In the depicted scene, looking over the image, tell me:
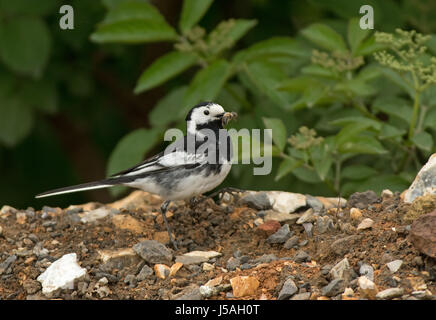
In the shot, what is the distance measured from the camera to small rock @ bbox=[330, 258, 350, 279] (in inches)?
123

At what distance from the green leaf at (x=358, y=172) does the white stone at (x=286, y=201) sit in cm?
35

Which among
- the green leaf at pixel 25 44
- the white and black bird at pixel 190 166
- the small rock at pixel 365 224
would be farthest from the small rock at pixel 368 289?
the green leaf at pixel 25 44

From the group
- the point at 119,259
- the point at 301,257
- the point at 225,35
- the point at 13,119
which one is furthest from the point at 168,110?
the point at 301,257

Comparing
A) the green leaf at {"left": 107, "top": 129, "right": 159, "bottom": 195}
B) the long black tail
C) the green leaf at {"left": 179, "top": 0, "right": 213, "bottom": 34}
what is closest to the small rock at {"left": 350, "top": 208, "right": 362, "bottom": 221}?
the long black tail

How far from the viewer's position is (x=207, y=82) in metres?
4.52

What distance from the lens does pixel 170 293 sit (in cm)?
322

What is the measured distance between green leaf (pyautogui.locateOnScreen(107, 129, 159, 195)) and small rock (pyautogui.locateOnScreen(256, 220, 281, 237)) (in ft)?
3.94

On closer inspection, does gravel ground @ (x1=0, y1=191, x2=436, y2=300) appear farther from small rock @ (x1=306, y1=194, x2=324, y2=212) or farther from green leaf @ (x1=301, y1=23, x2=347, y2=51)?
green leaf @ (x1=301, y1=23, x2=347, y2=51)

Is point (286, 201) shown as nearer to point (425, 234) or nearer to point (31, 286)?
point (425, 234)

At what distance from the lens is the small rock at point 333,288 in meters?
3.00

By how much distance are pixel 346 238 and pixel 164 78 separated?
1.80 meters

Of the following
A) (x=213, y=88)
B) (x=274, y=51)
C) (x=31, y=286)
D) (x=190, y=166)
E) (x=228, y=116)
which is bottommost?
(x=31, y=286)

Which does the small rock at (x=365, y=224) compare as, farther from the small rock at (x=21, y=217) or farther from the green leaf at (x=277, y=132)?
the small rock at (x=21, y=217)

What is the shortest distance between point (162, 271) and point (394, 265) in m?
1.08
